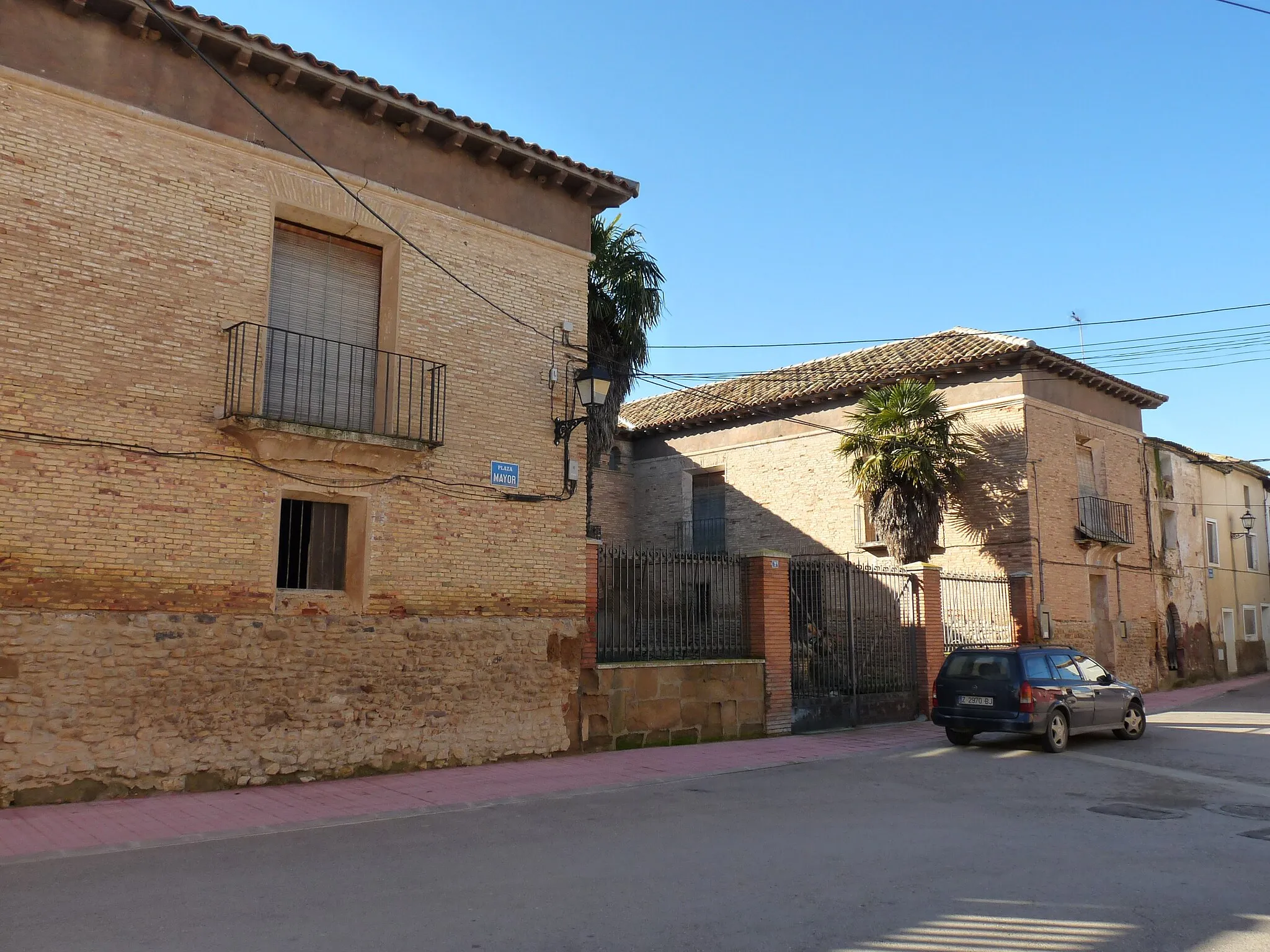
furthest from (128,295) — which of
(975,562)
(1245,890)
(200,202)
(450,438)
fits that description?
(975,562)

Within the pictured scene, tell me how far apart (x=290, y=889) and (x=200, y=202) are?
23.7ft

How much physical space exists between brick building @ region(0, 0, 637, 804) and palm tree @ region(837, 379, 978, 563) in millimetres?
8823

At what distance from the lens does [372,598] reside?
35.4 ft

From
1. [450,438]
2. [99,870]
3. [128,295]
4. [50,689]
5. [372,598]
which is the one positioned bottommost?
[99,870]

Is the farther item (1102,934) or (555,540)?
(555,540)

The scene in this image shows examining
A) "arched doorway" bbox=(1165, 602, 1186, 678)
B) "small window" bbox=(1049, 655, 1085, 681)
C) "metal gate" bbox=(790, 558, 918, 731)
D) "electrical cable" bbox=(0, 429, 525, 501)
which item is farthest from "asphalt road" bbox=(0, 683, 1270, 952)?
"arched doorway" bbox=(1165, 602, 1186, 678)

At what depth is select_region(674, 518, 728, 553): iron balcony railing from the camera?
2466cm

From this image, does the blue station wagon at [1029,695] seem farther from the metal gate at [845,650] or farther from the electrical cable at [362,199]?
the electrical cable at [362,199]

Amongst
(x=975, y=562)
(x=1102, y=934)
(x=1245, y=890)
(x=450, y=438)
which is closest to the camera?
(x=1102, y=934)

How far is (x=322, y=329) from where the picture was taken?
11.3 m

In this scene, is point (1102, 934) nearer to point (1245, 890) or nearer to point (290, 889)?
point (1245, 890)

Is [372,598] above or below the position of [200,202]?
below

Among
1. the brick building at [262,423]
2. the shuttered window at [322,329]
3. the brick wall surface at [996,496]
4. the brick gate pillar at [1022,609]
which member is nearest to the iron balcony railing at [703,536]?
the brick wall surface at [996,496]

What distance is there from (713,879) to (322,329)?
785 centimetres
